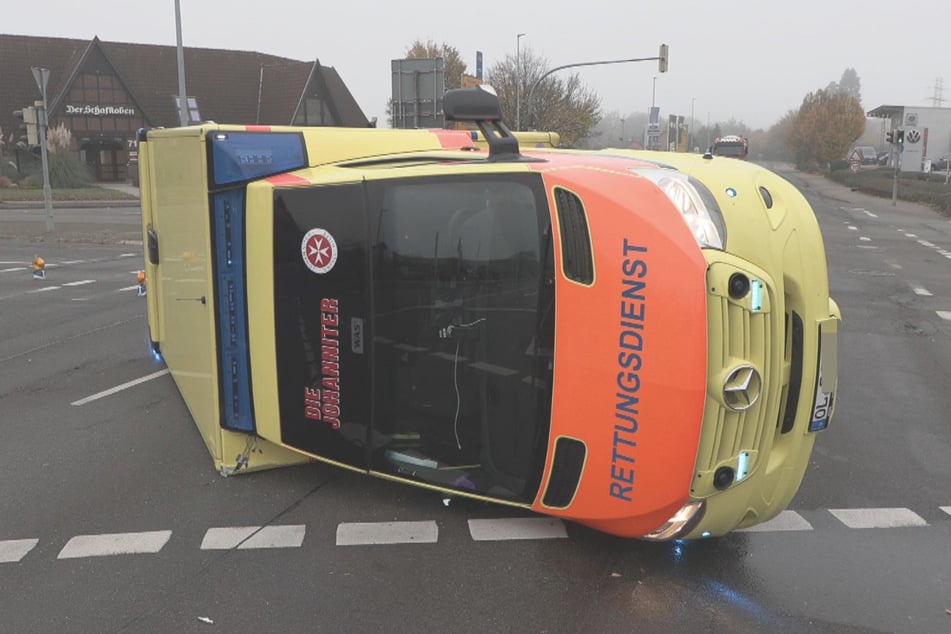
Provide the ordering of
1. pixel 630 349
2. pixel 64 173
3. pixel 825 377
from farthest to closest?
pixel 64 173 → pixel 825 377 → pixel 630 349

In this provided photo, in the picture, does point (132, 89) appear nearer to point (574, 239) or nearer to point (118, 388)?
point (118, 388)

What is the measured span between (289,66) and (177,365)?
5384 centimetres

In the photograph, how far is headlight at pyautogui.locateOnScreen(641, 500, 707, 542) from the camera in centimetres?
345

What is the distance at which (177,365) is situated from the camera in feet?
20.4

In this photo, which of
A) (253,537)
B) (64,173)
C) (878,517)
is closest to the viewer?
(253,537)

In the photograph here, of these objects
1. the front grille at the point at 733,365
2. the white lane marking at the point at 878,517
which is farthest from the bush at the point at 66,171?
the front grille at the point at 733,365

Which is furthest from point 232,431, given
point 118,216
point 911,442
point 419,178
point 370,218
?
point 118,216

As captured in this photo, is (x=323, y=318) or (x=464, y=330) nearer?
(x=464, y=330)

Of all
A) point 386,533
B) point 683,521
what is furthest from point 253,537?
point 683,521

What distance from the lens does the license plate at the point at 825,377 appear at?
352cm

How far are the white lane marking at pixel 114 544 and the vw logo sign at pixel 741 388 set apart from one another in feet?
9.33

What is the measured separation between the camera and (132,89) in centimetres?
5047

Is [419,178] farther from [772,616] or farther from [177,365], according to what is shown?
[177,365]

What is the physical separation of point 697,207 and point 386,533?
2.27 m
